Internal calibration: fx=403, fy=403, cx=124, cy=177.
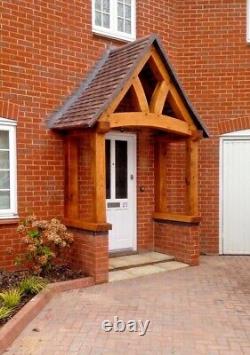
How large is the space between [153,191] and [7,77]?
150 inches

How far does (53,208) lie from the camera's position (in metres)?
7.22

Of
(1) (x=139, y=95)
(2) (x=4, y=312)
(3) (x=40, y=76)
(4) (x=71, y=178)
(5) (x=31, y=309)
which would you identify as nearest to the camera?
(2) (x=4, y=312)

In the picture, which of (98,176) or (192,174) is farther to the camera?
(192,174)

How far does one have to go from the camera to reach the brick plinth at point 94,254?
255 inches

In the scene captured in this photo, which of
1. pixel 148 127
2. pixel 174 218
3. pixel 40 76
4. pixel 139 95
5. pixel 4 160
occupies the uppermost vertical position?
pixel 40 76

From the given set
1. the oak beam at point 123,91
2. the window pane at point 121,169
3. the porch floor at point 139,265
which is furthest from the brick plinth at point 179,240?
the oak beam at point 123,91

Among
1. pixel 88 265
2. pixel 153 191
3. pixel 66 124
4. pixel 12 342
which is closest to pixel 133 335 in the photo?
pixel 12 342

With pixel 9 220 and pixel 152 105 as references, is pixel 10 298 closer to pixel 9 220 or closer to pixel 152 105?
pixel 9 220

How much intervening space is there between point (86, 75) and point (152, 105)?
4.90 ft

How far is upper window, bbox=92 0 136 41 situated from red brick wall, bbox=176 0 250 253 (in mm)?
1294

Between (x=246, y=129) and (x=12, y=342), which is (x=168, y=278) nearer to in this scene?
(x=12, y=342)


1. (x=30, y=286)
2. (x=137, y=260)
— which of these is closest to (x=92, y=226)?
(x=30, y=286)

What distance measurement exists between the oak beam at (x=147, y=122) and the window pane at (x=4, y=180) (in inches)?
77.6

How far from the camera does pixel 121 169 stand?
8.30 m
